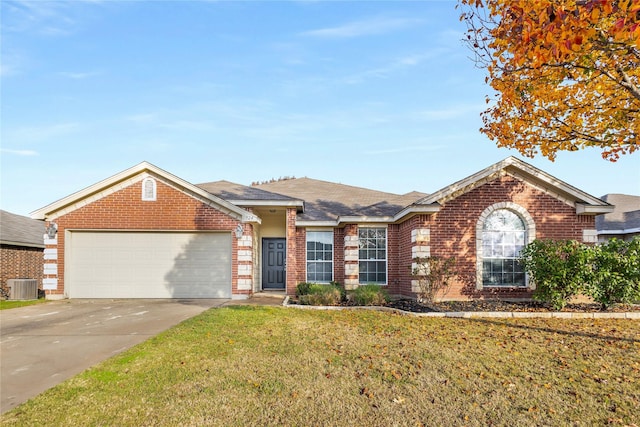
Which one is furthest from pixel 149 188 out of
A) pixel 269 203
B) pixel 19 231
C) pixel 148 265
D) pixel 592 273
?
pixel 592 273

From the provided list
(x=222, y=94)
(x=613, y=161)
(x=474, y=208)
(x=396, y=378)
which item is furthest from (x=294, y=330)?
(x=613, y=161)

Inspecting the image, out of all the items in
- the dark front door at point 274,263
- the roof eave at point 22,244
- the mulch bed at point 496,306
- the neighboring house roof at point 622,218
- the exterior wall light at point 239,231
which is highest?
the neighboring house roof at point 622,218

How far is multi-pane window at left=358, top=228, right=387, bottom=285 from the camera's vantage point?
56.9 feet

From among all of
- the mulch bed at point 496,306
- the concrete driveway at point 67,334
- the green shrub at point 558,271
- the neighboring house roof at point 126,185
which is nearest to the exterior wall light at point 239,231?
the neighboring house roof at point 126,185

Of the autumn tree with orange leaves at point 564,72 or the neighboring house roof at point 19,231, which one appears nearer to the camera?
the autumn tree with orange leaves at point 564,72

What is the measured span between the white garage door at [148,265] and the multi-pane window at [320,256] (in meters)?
3.64

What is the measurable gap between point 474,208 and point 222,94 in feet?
31.6

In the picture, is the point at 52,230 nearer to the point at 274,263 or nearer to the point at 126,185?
the point at 126,185

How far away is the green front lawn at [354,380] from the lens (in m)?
4.66

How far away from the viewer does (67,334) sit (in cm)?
898

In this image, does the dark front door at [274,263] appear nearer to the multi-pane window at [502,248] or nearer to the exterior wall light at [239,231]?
the exterior wall light at [239,231]

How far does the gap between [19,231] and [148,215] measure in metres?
9.63

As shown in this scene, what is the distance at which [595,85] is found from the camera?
10766 mm

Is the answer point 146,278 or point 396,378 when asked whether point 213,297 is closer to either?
point 146,278
